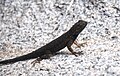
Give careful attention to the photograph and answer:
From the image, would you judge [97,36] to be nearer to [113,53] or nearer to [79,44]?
[79,44]

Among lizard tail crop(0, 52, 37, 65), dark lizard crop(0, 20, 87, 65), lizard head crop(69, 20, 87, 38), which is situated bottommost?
lizard tail crop(0, 52, 37, 65)

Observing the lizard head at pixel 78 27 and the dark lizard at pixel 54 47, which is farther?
the dark lizard at pixel 54 47

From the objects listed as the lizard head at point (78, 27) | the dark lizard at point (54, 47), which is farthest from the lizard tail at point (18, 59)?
the lizard head at point (78, 27)

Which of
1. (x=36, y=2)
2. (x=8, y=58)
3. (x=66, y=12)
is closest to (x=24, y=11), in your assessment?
(x=36, y=2)

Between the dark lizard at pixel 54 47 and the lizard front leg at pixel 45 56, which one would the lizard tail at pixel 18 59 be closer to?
the dark lizard at pixel 54 47

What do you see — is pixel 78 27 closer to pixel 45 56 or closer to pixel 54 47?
pixel 54 47

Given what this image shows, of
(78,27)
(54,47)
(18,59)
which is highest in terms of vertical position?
(78,27)

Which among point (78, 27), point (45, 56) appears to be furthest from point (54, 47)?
point (78, 27)

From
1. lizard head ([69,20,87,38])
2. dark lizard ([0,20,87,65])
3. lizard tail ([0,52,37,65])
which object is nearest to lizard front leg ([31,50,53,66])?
dark lizard ([0,20,87,65])

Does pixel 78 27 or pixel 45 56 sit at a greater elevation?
pixel 78 27

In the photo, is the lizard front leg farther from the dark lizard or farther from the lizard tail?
the lizard tail

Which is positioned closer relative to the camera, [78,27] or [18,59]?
[78,27]
